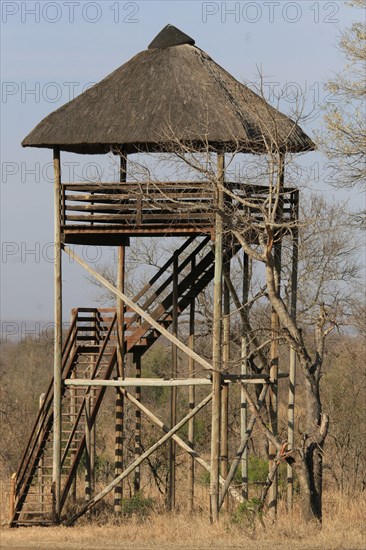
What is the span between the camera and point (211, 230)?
2200 centimetres

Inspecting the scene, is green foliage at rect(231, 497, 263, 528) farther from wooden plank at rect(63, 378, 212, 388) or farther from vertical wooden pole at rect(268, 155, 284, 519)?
wooden plank at rect(63, 378, 212, 388)

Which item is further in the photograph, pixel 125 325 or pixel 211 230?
pixel 125 325

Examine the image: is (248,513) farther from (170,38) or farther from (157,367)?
(157,367)

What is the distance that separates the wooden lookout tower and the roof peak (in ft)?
0.09

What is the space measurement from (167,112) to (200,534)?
7558mm

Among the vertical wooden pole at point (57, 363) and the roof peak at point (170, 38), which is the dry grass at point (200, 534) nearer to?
the vertical wooden pole at point (57, 363)

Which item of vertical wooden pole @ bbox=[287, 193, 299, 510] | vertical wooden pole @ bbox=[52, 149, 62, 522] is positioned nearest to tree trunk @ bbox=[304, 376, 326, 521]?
vertical wooden pole @ bbox=[287, 193, 299, 510]

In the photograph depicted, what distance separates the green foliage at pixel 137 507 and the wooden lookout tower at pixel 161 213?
1.12 feet

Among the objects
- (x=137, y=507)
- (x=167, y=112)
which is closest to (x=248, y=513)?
(x=137, y=507)

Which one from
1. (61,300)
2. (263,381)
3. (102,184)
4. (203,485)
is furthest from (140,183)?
(203,485)

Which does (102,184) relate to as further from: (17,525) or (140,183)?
(17,525)

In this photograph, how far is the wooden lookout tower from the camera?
22.0 meters

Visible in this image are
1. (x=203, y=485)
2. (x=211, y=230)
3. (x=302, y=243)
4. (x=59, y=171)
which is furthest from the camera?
(x=302, y=243)

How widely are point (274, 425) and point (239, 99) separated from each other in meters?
5.98
